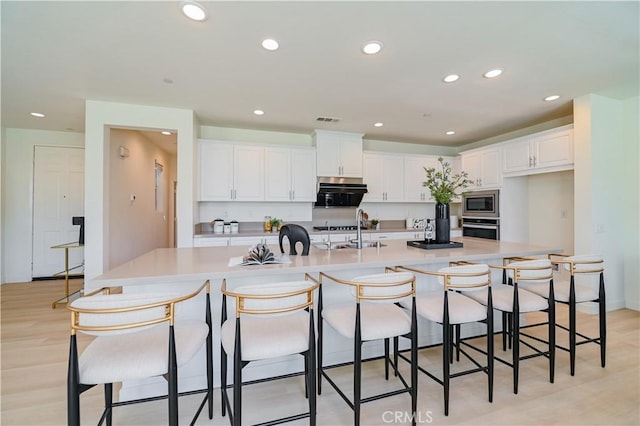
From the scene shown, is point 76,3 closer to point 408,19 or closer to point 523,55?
point 408,19

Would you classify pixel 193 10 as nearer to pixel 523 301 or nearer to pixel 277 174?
pixel 277 174

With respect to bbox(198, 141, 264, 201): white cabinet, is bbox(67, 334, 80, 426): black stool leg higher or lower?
lower

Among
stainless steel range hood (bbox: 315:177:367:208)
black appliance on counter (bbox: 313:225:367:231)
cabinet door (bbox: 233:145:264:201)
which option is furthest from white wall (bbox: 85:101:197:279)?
black appliance on counter (bbox: 313:225:367:231)

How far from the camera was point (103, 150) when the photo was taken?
136 inches

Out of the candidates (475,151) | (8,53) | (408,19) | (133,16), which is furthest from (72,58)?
(475,151)

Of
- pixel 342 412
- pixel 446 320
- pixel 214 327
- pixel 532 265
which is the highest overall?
pixel 532 265

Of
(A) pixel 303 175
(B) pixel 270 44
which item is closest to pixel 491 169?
(A) pixel 303 175

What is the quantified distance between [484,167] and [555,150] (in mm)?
1067

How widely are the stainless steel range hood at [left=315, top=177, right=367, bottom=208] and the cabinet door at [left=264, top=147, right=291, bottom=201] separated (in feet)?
1.78

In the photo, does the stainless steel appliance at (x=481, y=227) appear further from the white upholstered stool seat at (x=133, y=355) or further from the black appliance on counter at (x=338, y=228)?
the white upholstered stool seat at (x=133, y=355)

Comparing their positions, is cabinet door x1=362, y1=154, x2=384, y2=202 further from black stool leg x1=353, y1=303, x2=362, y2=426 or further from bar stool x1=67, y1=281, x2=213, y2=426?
bar stool x1=67, y1=281, x2=213, y2=426

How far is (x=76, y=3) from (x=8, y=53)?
1158 mm

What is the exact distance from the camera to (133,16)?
1951mm

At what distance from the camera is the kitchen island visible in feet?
5.35
